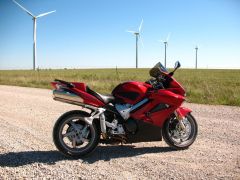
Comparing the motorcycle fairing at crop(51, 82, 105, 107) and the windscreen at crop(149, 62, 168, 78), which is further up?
the windscreen at crop(149, 62, 168, 78)

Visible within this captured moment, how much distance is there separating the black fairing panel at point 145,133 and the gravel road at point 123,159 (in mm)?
255

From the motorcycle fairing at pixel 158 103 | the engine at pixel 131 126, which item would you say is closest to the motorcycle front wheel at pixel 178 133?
the motorcycle fairing at pixel 158 103

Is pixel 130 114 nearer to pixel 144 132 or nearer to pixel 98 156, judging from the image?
pixel 144 132

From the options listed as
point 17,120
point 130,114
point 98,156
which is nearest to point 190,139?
point 130,114

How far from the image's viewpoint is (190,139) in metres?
5.73

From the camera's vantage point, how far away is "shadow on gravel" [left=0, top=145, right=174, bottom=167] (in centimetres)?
493

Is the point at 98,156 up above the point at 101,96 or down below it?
below

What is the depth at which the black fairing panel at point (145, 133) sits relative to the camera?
17.5 feet

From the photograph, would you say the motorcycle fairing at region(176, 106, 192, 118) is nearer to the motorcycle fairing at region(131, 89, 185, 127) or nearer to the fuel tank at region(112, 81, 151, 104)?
the motorcycle fairing at region(131, 89, 185, 127)

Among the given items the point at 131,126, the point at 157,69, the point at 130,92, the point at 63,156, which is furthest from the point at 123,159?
the point at 157,69

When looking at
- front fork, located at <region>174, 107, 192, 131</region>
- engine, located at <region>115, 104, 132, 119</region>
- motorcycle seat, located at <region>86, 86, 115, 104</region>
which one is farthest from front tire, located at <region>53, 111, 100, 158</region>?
front fork, located at <region>174, 107, 192, 131</region>

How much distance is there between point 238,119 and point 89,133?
16.3 feet

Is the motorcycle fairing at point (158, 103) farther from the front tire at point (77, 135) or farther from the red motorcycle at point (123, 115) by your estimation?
the front tire at point (77, 135)

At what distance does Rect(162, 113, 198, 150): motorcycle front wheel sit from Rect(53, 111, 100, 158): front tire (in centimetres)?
119
